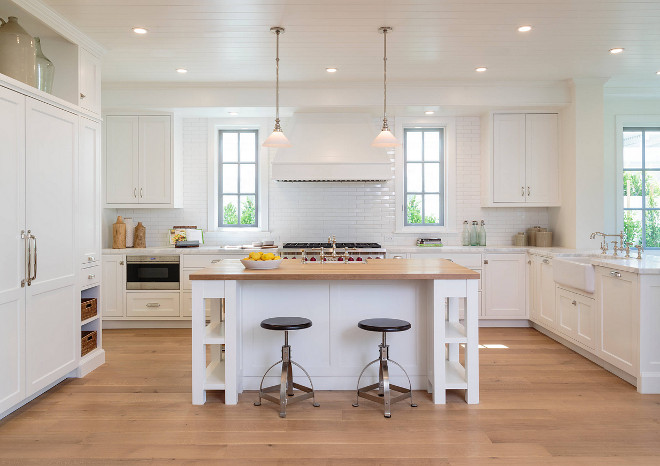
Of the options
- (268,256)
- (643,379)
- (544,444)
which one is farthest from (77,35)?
(643,379)

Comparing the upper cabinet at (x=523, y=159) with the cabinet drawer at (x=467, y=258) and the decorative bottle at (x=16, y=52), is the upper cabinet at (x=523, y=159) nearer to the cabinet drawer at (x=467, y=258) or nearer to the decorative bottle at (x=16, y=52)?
the cabinet drawer at (x=467, y=258)

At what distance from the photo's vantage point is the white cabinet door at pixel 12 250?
10.7 ft

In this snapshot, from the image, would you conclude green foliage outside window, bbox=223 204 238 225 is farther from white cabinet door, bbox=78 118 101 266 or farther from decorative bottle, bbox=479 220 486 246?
decorative bottle, bbox=479 220 486 246

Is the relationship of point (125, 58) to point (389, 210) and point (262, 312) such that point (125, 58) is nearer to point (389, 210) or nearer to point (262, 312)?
point (262, 312)

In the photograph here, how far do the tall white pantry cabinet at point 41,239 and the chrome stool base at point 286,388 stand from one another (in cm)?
162

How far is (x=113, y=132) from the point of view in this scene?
639 centimetres

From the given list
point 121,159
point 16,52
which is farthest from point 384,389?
point 121,159

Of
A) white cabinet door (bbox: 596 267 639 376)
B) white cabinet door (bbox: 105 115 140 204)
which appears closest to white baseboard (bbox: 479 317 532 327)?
white cabinet door (bbox: 596 267 639 376)

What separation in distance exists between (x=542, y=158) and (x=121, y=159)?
535 cm

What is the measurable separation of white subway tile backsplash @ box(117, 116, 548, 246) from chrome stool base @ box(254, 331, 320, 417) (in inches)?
123

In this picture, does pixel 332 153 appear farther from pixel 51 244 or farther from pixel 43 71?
pixel 51 244

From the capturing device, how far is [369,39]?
462 cm

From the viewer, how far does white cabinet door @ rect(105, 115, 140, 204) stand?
252 inches

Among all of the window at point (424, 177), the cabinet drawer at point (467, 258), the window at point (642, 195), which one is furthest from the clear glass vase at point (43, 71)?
the window at point (642, 195)
